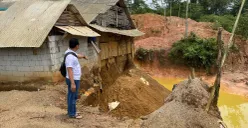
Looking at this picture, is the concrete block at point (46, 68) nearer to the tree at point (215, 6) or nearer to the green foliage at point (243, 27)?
the green foliage at point (243, 27)

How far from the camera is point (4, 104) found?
22.8 ft

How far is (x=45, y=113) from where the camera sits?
19.9 ft

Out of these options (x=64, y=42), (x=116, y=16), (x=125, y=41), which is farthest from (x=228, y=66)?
(x=64, y=42)

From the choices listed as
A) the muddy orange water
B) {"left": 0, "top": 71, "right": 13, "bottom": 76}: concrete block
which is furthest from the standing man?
the muddy orange water

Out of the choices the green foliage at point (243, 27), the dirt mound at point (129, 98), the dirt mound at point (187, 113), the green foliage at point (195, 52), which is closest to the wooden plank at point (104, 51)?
the dirt mound at point (129, 98)

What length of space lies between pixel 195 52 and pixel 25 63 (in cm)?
1244

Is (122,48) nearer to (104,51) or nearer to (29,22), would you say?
(104,51)

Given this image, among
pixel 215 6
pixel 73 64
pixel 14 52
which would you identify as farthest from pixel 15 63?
pixel 215 6

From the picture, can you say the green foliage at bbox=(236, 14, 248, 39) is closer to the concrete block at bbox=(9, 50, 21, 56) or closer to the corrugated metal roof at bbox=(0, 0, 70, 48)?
the corrugated metal roof at bbox=(0, 0, 70, 48)

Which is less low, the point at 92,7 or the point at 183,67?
the point at 92,7

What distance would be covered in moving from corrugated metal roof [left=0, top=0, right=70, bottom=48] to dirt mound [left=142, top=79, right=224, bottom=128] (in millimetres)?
3977

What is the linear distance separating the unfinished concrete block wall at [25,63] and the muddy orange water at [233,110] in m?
7.06

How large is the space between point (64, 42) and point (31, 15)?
1333mm

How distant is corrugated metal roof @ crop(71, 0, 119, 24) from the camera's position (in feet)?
36.2
